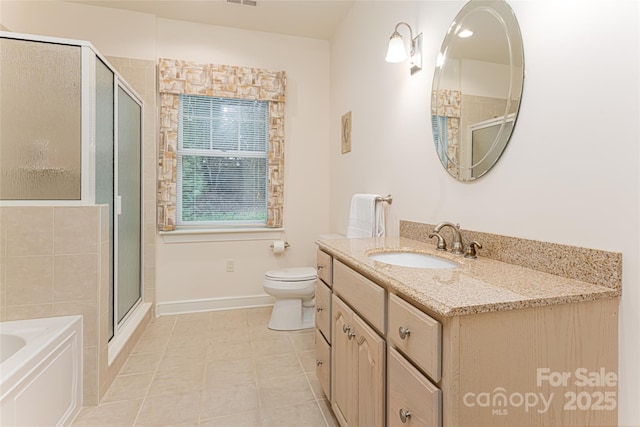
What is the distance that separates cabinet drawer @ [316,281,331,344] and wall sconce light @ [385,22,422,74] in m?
1.24

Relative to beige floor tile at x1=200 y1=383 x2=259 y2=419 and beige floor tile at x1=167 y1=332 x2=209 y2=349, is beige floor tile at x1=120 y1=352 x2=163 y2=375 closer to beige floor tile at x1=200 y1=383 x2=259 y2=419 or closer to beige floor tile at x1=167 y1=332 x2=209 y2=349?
beige floor tile at x1=167 y1=332 x2=209 y2=349

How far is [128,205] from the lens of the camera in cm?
243

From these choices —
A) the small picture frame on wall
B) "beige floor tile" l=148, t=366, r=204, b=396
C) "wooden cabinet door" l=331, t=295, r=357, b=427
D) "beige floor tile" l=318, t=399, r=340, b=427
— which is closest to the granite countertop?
"wooden cabinet door" l=331, t=295, r=357, b=427

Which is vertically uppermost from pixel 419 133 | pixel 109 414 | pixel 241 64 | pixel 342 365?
pixel 241 64

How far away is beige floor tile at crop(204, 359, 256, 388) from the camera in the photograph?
1.86m

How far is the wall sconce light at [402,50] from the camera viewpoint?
170cm

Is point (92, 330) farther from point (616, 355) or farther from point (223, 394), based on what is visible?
point (616, 355)

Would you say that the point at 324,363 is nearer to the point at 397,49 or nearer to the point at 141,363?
the point at 141,363

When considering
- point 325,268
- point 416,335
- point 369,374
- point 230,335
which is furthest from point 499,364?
point 230,335

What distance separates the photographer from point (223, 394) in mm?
1736

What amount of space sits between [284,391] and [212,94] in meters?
2.44

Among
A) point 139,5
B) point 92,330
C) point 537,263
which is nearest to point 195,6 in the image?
point 139,5

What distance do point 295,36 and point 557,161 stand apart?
9.26 ft

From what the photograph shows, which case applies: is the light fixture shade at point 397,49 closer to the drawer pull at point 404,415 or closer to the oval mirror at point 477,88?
the oval mirror at point 477,88
